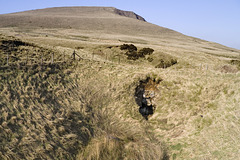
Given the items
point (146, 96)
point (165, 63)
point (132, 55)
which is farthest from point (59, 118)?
point (132, 55)

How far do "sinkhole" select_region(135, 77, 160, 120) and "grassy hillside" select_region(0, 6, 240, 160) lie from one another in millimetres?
133

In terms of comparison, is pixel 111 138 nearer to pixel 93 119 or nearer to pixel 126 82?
pixel 93 119

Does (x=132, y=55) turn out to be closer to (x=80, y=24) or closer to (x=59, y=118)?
(x=59, y=118)

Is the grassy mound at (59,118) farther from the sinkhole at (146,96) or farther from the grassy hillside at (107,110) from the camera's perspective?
the sinkhole at (146,96)

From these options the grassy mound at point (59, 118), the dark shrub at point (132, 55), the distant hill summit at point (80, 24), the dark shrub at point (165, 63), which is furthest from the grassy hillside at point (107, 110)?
the distant hill summit at point (80, 24)

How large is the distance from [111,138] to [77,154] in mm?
3243

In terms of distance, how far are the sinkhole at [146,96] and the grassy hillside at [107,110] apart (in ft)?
0.44

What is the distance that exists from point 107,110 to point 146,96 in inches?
233

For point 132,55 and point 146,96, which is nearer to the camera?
point 146,96

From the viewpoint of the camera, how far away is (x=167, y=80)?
24359 millimetres

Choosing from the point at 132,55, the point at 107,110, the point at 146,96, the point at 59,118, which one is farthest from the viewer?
the point at 132,55

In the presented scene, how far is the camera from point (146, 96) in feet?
79.9

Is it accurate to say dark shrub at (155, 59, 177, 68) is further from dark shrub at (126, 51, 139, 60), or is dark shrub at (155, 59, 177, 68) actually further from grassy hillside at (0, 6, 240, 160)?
grassy hillside at (0, 6, 240, 160)

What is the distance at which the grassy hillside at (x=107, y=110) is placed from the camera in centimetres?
1499
